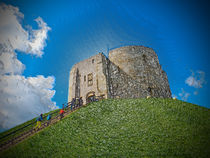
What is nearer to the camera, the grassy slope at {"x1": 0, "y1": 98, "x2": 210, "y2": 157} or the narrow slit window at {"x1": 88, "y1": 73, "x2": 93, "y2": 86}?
the grassy slope at {"x1": 0, "y1": 98, "x2": 210, "y2": 157}

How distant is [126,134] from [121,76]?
1158 centimetres

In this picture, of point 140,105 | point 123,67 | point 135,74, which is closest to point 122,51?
point 123,67

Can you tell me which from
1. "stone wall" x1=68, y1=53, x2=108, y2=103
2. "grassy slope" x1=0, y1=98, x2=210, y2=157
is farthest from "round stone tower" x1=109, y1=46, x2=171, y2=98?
"grassy slope" x1=0, y1=98, x2=210, y2=157

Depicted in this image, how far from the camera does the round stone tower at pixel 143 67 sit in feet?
69.9

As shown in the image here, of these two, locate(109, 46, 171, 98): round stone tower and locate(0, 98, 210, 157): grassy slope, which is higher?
locate(109, 46, 171, 98): round stone tower

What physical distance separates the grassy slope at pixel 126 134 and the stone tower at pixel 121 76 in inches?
212

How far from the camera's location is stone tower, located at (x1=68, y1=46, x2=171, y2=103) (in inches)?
728

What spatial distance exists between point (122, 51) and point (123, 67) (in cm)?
320

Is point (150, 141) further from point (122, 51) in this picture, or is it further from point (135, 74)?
point (122, 51)

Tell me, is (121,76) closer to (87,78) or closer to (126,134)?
(87,78)

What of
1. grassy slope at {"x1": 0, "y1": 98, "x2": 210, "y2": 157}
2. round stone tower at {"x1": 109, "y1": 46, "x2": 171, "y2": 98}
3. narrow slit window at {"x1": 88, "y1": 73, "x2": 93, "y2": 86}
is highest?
round stone tower at {"x1": 109, "y1": 46, "x2": 171, "y2": 98}

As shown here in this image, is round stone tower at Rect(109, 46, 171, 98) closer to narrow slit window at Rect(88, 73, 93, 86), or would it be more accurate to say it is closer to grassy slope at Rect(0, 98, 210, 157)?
narrow slit window at Rect(88, 73, 93, 86)

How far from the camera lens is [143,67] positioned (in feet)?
72.6

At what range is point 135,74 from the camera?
70.2 feet
